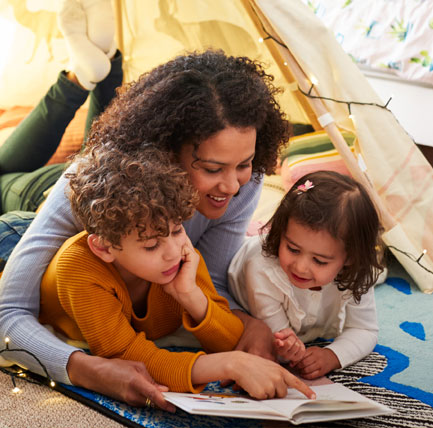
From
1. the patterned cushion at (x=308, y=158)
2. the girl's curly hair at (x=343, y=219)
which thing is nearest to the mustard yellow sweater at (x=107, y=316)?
the girl's curly hair at (x=343, y=219)

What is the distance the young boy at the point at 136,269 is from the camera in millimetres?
996

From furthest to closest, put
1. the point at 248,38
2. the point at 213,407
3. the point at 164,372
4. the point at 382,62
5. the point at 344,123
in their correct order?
the point at 382,62 → the point at 248,38 → the point at 344,123 → the point at 164,372 → the point at 213,407

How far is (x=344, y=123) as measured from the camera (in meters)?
1.68

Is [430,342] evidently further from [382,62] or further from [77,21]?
[382,62]

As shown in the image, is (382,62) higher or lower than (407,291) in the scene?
higher

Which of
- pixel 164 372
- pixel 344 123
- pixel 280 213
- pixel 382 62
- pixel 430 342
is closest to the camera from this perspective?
pixel 164 372

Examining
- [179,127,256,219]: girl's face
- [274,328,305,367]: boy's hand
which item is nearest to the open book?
[274,328,305,367]: boy's hand

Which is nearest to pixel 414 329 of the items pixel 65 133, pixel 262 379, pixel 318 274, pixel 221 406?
pixel 318 274

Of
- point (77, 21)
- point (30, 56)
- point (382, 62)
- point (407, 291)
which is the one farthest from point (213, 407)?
point (382, 62)

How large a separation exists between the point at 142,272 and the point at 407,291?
0.95m

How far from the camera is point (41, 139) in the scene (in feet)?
5.84

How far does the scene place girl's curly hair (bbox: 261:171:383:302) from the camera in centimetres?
122

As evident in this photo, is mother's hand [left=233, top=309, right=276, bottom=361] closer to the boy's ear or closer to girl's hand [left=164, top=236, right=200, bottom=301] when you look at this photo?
girl's hand [left=164, top=236, right=200, bottom=301]

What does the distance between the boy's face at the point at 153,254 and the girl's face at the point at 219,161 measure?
0.43 feet
